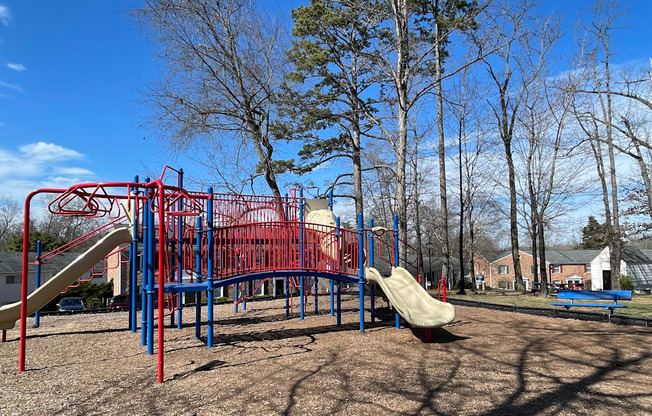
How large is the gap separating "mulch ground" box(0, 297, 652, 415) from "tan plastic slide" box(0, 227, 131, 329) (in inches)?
23.9

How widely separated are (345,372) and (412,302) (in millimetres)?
3137

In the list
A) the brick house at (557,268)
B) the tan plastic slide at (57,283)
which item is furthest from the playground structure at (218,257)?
the brick house at (557,268)

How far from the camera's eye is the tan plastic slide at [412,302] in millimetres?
7617

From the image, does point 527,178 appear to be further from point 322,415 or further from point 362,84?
point 322,415

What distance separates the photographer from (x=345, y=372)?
19.3ft

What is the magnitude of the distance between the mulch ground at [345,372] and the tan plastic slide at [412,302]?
0.47 m

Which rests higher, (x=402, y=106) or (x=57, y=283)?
(x=402, y=106)

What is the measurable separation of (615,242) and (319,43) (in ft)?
59.7

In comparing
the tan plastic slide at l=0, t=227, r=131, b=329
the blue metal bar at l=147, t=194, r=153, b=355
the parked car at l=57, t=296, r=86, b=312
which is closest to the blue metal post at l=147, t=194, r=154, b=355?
the blue metal bar at l=147, t=194, r=153, b=355

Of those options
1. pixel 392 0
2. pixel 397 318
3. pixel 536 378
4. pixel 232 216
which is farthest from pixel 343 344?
pixel 392 0

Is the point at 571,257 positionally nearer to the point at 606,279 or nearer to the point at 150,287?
the point at 606,279

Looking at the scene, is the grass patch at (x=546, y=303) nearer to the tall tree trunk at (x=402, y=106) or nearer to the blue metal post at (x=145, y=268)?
the tall tree trunk at (x=402, y=106)

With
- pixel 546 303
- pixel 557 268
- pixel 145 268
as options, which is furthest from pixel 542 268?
pixel 557 268

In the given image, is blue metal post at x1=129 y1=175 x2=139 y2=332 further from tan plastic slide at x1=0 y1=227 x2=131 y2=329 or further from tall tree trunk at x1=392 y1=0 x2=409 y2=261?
tall tree trunk at x1=392 y1=0 x2=409 y2=261
